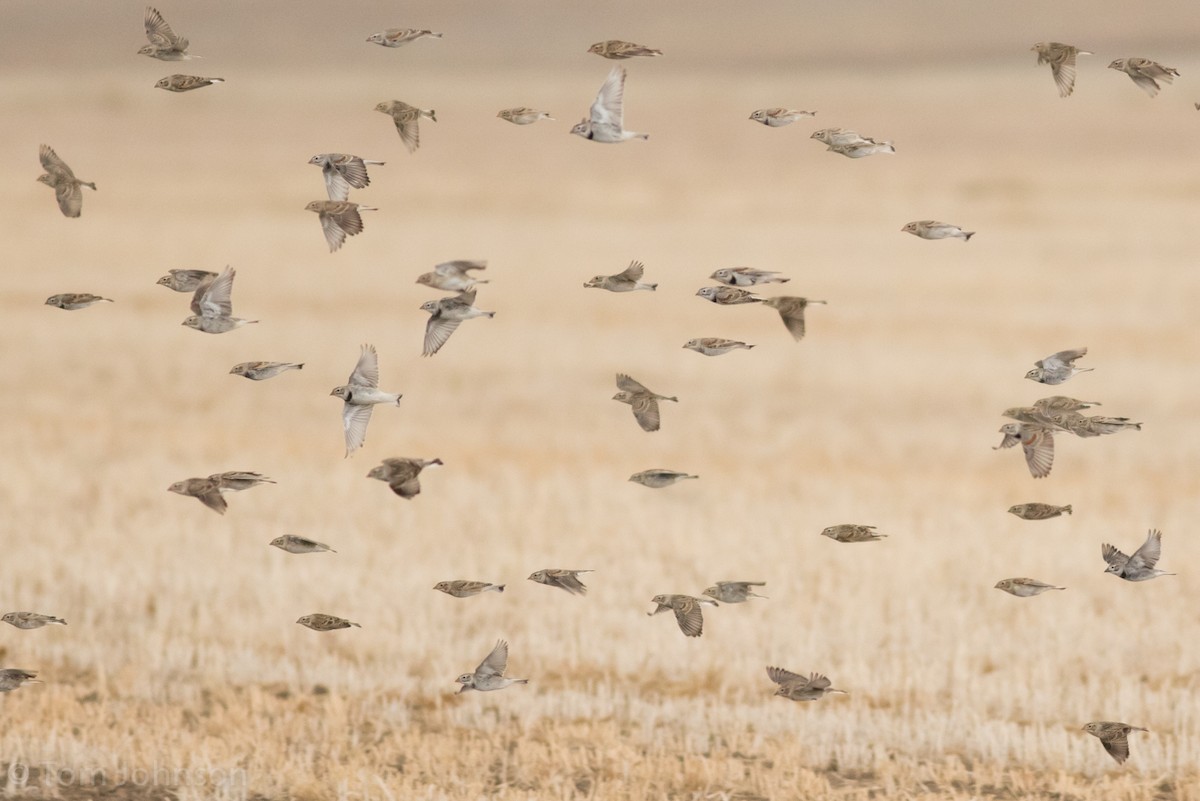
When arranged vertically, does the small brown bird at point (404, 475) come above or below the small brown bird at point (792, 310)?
below

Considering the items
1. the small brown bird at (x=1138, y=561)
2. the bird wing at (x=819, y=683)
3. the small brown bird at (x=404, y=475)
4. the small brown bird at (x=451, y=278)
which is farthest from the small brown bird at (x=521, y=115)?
the small brown bird at (x=1138, y=561)

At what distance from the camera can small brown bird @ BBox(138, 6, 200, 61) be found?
33.6ft

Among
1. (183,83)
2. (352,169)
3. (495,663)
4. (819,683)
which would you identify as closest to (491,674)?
(495,663)

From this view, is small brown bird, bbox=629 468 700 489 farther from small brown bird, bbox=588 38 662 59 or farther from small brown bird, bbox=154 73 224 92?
small brown bird, bbox=154 73 224 92

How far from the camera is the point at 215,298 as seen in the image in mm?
9773

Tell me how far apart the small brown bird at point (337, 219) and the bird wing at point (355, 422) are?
94cm

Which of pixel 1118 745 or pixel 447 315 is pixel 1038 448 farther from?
pixel 447 315

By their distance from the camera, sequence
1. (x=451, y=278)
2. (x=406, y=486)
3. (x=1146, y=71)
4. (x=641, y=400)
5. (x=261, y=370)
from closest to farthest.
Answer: (x=406, y=486)
(x=1146, y=71)
(x=451, y=278)
(x=261, y=370)
(x=641, y=400)

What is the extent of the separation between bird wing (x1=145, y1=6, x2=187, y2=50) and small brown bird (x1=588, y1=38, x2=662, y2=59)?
2.58 metres

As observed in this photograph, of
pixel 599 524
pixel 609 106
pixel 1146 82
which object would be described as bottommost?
pixel 599 524

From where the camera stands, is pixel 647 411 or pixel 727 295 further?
pixel 647 411

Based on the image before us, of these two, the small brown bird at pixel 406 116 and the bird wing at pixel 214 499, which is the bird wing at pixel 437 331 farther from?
the bird wing at pixel 214 499

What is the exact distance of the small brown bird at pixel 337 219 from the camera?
951cm

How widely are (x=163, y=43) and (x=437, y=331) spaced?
8.43 ft
